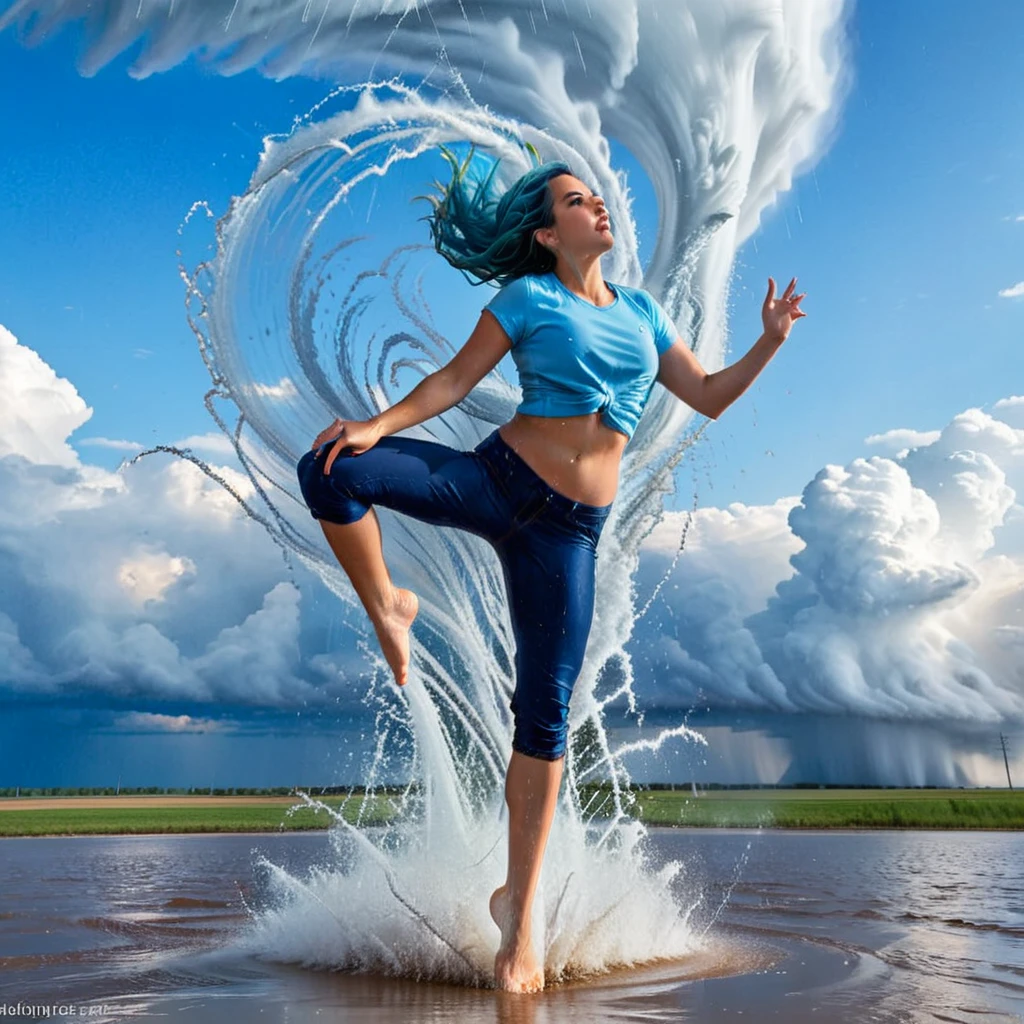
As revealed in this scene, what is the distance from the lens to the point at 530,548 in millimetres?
3693

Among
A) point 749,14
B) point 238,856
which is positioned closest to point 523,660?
point 749,14

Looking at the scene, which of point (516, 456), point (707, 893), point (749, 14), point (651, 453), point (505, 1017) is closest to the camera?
point (505, 1017)

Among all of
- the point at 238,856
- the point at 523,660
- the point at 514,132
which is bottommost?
the point at 238,856

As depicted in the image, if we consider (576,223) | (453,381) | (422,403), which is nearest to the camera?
(422,403)

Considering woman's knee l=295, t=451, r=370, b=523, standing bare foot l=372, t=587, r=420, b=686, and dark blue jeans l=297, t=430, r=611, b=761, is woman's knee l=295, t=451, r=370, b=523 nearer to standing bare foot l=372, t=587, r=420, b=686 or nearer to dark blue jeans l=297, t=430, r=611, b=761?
dark blue jeans l=297, t=430, r=611, b=761

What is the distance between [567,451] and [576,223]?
97cm

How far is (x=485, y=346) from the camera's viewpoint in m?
3.71

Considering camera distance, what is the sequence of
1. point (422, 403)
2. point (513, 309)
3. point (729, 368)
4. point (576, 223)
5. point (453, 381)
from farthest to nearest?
point (729, 368)
point (576, 223)
point (513, 309)
point (453, 381)
point (422, 403)

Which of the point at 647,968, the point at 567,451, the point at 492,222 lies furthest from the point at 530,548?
the point at 647,968

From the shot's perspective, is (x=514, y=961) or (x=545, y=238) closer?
(x=514, y=961)

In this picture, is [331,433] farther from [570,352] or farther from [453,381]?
[570,352]

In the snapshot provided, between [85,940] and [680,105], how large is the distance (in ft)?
18.3

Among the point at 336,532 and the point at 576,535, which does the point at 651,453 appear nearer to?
the point at 576,535

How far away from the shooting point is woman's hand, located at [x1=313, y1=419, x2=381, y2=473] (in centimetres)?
326
